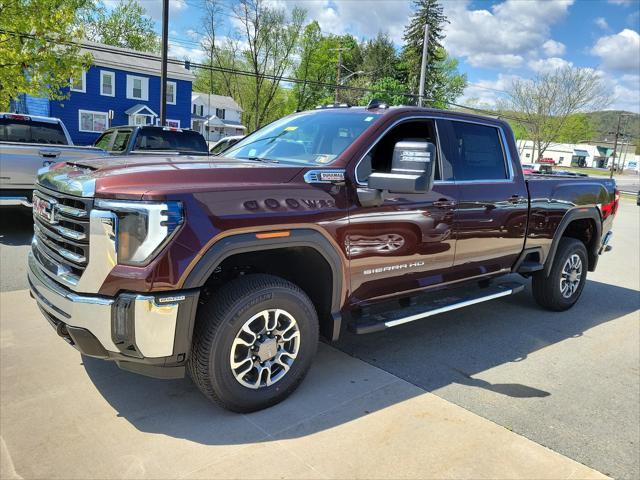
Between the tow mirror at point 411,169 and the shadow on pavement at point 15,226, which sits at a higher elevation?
the tow mirror at point 411,169

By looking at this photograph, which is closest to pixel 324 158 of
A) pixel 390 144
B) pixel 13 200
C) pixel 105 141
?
pixel 390 144

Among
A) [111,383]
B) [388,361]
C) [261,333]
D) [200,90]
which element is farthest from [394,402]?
[200,90]

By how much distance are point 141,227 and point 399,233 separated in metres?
1.89

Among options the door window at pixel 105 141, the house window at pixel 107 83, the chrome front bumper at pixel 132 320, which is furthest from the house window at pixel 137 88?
the chrome front bumper at pixel 132 320

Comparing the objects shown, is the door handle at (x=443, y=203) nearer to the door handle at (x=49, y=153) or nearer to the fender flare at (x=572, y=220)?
the fender flare at (x=572, y=220)

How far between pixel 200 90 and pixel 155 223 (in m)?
65.0

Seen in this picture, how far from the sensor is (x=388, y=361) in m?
4.20

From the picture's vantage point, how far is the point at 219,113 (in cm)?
5925

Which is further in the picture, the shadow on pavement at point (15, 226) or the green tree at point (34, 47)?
the green tree at point (34, 47)

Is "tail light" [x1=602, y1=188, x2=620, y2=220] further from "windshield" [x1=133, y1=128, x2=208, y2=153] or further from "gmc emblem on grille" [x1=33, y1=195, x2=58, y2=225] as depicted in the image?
"windshield" [x1=133, y1=128, x2=208, y2=153]

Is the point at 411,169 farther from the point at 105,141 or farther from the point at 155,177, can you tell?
the point at 105,141

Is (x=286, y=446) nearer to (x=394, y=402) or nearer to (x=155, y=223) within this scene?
(x=394, y=402)

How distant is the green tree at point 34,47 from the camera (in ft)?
43.2

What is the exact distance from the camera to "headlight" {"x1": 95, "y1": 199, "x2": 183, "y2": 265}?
8.64ft
